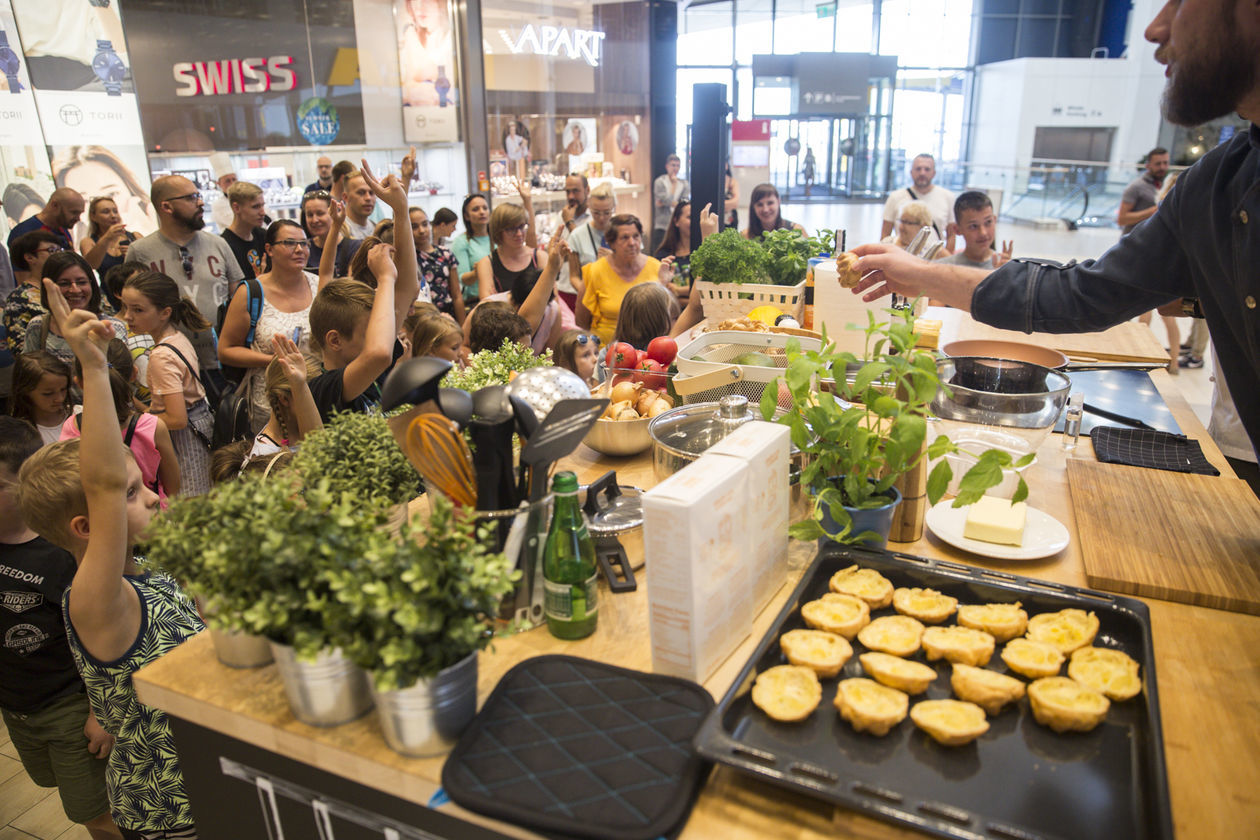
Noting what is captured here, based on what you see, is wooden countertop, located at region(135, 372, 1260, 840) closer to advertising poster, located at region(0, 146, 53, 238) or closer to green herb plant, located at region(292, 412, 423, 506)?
green herb plant, located at region(292, 412, 423, 506)

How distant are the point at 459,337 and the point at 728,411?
1.72 meters

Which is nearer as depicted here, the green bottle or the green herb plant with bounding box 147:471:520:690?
the green herb plant with bounding box 147:471:520:690

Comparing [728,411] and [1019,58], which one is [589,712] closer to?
[728,411]

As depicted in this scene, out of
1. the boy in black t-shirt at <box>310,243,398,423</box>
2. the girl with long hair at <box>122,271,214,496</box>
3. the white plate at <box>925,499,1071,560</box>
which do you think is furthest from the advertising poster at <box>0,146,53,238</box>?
the white plate at <box>925,499,1071,560</box>

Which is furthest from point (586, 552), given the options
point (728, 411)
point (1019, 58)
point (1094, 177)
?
point (1019, 58)

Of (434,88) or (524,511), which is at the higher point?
(434,88)

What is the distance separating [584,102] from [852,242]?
15.8ft

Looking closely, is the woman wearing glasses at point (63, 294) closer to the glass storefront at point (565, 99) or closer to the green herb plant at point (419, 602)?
the green herb plant at point (419, 602)

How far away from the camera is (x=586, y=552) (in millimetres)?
1263

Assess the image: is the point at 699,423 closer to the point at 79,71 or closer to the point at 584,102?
the point at 79,71

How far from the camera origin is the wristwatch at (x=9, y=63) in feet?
15.4

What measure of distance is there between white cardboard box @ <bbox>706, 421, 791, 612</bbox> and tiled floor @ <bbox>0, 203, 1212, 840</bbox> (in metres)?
2.37

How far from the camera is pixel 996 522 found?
153cm

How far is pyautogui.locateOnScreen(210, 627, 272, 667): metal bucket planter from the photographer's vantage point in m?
1.24
